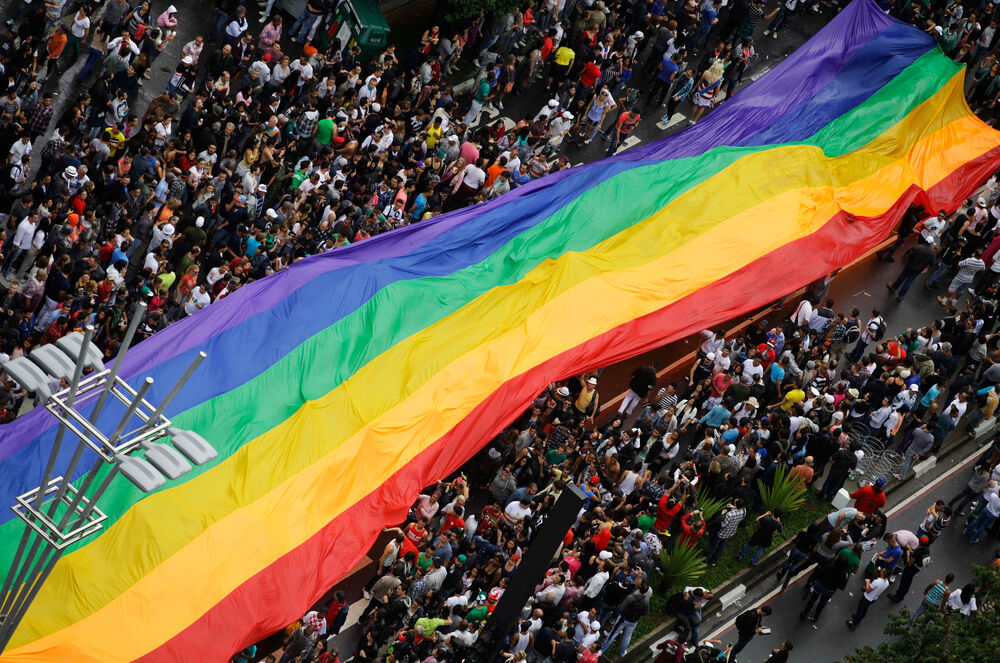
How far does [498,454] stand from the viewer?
74.6 feet

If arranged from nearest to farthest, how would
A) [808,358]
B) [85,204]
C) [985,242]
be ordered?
[85,204]
[808,358]
[985,242]

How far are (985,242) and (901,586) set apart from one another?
901 cm

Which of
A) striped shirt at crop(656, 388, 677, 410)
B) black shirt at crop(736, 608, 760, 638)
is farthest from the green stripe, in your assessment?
black shirt at crop(736, 608, 760, 638)

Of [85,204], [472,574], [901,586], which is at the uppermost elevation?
[85,204]

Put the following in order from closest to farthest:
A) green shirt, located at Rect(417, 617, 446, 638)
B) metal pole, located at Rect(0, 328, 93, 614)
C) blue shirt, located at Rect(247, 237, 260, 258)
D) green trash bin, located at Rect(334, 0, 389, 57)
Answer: metal pole, located at Rect(0, 328, 93, 614)
green shirt, located at Rect(417, 617, 446, 638)
blue shirt, located at Rect(247, 237, 260, 258)
green trash bin, located at Rect(334, 0, 389, 57)

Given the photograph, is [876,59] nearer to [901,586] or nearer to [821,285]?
[821,285]

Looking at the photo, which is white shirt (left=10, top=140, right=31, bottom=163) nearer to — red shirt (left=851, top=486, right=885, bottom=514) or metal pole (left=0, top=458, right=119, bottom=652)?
metal pole (left=0, top=458, right=119, bottom=652)

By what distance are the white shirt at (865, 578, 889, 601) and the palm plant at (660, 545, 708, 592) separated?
2573mm

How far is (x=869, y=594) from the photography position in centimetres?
2223

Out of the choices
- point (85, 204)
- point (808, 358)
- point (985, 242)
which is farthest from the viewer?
point (985, 242)

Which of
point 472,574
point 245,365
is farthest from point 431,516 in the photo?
point 245,365

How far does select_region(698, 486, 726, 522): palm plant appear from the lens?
22.6 m

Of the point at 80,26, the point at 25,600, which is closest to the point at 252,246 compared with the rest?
the point at 80,26

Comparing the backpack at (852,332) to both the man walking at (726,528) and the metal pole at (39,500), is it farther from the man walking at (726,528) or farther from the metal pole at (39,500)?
the metal pole at (39,500)
